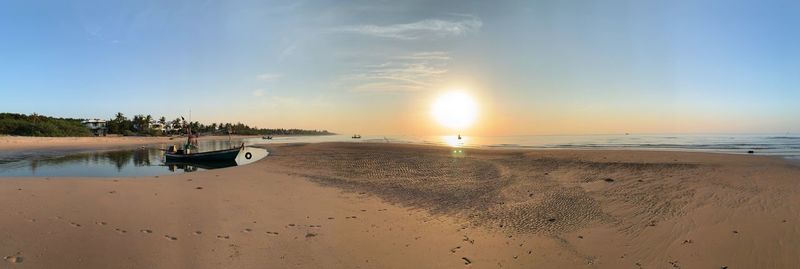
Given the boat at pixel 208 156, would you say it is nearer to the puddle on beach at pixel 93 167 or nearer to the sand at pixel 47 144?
the puddle on beach at pixel 93 167

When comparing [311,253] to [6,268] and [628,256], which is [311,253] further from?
[628,256]

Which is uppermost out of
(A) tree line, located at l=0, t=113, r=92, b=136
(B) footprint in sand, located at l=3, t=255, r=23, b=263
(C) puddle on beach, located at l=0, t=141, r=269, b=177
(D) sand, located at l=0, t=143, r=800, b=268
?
(A) tree line, located at l=0, t=113, r=92, b=136

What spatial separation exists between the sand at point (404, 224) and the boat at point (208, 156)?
51.9 ft

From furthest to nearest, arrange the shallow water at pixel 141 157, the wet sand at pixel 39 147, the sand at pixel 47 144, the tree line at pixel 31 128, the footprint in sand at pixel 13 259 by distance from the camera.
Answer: the tree line at pixel 31 128, the sand at pixel 47 144, the wet sand at pixel 39 147, the shallow water at pixel 141 157, the footprint in sand at pixel 13 259

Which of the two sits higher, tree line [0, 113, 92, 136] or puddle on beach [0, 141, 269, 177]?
tree line [0, 113, 92, 136]

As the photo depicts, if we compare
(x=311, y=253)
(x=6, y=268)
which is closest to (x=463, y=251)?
(x=311, y=253)

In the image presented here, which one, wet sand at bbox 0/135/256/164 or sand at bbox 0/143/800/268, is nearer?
sand at bbox 0/143/800/268

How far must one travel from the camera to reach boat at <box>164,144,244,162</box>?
30.4m

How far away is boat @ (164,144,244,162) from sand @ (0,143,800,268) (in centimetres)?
1583

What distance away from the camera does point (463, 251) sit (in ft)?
21.6

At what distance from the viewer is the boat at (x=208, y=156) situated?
30.4 m

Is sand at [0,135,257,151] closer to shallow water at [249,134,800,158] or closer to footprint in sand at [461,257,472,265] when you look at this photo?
shallow water at [249,134,800,158]

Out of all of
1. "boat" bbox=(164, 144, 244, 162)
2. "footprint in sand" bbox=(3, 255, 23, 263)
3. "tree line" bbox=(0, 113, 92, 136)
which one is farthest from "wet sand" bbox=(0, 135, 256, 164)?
"footprint in sand" bbox=(3, 255, 23, 263)

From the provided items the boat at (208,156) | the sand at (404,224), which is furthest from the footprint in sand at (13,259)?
the boat at (208,156)
